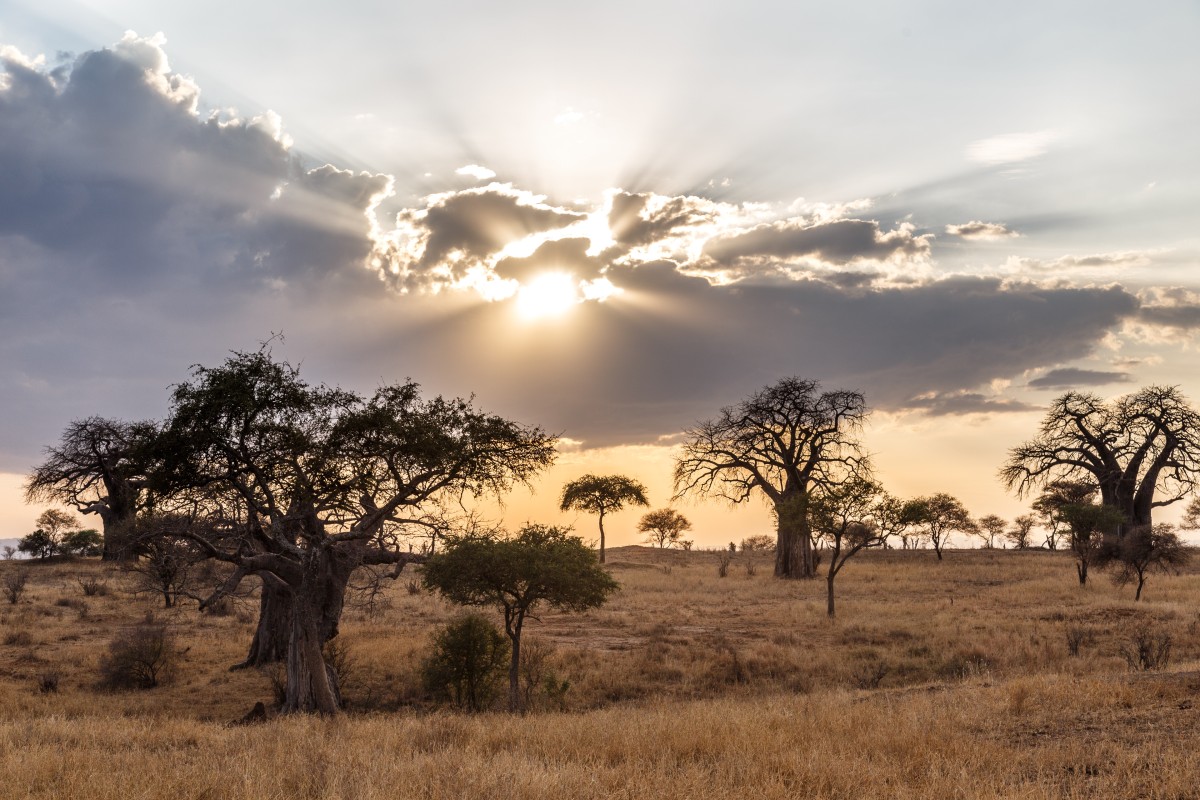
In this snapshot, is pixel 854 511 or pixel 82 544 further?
pixel 82 544

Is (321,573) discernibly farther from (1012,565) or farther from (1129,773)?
(1012,565)

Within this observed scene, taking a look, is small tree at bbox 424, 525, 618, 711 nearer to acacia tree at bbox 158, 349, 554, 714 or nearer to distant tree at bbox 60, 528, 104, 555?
acacia tree at bbox 158, 349, 554, 714

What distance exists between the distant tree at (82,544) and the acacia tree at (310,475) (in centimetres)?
5913

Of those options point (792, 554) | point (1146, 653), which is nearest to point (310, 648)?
point (1146, 653)

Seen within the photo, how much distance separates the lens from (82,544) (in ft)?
223

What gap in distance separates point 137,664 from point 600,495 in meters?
50.7

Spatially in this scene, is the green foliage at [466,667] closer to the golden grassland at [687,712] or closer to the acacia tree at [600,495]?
the golden grassland at [687,712]

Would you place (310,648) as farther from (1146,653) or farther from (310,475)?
(1146,653)

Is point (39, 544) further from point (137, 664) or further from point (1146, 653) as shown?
point (1146, 653)

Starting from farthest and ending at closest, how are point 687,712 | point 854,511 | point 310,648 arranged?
1. point 854,511
2. point 310,648
3. point 687,712

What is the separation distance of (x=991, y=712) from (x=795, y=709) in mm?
3201

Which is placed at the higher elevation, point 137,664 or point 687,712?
point 687,712

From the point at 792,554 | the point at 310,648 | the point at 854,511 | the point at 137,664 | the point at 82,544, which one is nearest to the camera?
the point at 310,648

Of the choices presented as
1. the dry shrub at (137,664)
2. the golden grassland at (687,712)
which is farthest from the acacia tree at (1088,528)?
the dry shrub at (137,664)
